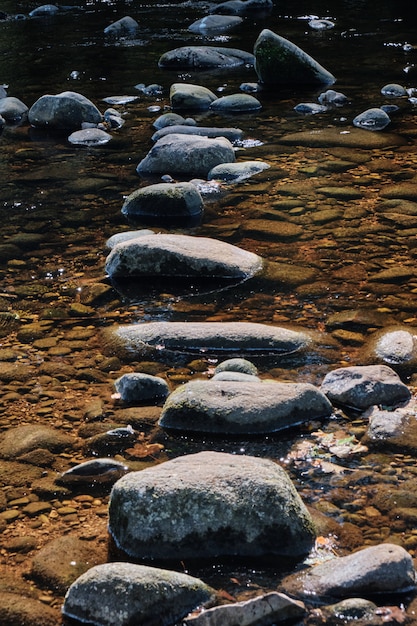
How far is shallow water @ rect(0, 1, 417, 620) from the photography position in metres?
4.06

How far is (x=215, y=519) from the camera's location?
3.31 metres

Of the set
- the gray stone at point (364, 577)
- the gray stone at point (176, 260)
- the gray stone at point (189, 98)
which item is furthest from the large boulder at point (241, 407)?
the gray stone at point (189, 98)

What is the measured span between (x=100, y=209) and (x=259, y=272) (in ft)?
6.45

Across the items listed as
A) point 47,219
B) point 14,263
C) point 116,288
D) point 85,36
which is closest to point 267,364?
point 116,288

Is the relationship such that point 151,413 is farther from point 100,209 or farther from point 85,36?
point 85,36

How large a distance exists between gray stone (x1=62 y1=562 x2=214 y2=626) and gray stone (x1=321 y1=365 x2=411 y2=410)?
142 cm

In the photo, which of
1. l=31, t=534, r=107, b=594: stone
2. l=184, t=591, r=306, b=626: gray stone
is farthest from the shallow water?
l=31, t=534, r=107, b=594: stone

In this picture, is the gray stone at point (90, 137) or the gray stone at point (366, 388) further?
the gray stone at point (90, 137)

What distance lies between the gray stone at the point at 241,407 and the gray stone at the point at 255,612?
1.15 meters

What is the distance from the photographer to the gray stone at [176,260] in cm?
584

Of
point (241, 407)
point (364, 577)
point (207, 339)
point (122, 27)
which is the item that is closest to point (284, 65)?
point (122, 27)

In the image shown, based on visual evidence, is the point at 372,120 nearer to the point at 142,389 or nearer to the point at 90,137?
the point at 90,137

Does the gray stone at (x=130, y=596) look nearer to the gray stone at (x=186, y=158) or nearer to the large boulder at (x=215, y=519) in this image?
the large boulder at (x=215, y=519)

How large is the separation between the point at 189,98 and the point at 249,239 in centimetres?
441
